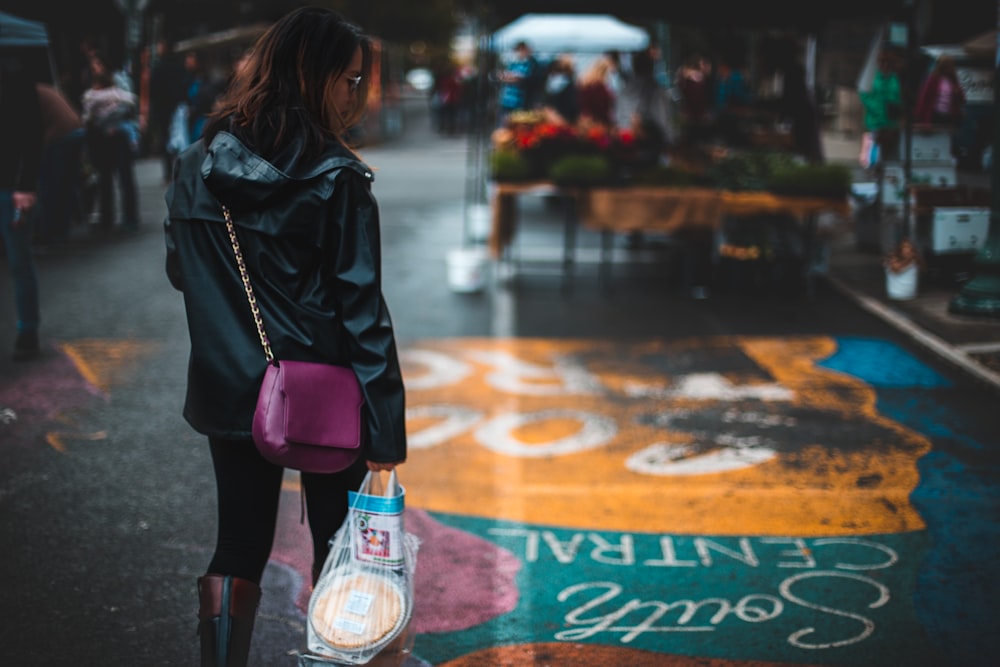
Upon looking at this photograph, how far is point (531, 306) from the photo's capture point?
9523mm

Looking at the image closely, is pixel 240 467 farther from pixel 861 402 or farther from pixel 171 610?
pixel 861 402

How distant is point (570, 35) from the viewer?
17484mm

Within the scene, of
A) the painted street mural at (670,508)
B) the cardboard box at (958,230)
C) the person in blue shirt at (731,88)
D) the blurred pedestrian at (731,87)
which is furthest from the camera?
the person in blue shirt at (731,88)

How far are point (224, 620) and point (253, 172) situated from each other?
1.09 metres

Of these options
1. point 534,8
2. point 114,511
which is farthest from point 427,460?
point 534,8

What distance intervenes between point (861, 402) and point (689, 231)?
12.2ft

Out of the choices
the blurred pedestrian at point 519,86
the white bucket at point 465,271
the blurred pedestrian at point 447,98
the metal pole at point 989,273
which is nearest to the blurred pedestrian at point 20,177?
the white bucket at point 465,271

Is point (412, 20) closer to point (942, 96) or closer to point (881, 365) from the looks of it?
point (942, 96)

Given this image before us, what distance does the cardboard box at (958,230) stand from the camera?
361 inches

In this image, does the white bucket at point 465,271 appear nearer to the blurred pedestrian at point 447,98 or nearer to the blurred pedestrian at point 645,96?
the blurred pedestrian at point 645,96

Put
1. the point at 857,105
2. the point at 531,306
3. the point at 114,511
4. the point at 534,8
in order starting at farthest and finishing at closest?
1. the point at 857,105
2. the point at 534,8
3. the point at 531,306
4. the point at 114,511

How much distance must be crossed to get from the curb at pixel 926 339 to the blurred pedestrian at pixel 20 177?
5.89 m

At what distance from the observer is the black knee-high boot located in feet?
9.04

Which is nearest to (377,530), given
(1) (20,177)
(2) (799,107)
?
(1) (20,177)
